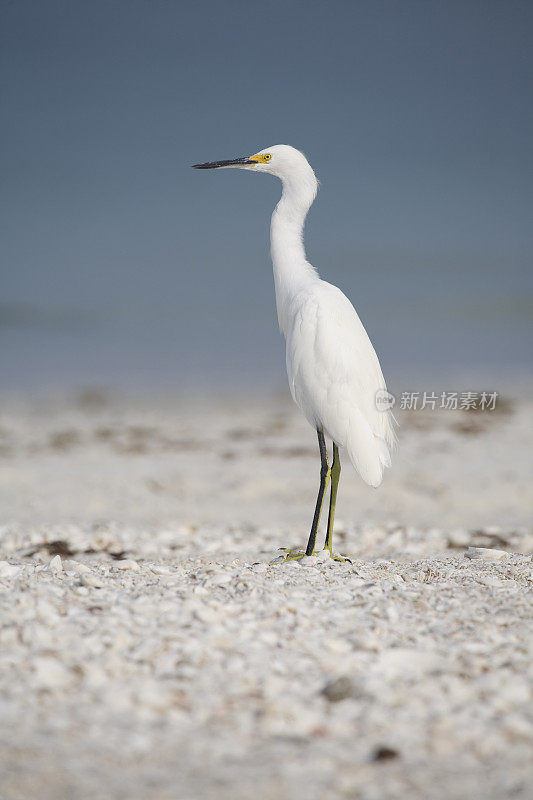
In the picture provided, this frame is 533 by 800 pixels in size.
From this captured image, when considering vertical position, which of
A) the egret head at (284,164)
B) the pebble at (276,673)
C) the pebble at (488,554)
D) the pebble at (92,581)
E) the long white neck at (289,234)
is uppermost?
the egret head at (284,164)

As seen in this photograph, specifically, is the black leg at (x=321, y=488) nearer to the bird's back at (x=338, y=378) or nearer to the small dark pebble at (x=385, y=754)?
the bird's back at (x=338, y=378)

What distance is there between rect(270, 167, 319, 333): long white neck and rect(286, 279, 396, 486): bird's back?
62 centimetres

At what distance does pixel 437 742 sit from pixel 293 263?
4.91m

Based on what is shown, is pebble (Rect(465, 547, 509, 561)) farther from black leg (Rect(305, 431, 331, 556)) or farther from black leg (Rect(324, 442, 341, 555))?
black leg (Rect(305, 431, 331, 556))

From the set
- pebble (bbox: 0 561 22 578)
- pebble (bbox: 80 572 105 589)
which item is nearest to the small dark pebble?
pebble (bbox: 80 572 105 589)

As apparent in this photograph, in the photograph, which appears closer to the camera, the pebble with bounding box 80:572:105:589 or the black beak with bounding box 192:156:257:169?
the pebble with bounding box 80:572:105:589

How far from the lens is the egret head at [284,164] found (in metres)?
6.90

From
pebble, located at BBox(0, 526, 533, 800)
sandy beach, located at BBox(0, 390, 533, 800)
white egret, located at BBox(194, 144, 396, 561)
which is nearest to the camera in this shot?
sandy beach, located at BBox(0, 390, 533, 800)

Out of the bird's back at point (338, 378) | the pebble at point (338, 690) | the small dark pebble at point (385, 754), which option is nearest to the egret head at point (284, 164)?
the bird's back at point (338, 378)

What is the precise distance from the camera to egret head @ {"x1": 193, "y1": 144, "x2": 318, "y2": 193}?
690cm

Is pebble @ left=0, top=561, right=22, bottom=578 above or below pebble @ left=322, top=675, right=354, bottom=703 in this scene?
below

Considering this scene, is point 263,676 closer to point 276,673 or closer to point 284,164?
point 276,673

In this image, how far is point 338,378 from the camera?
19.9 feet

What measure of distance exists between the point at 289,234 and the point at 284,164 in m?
0.73
